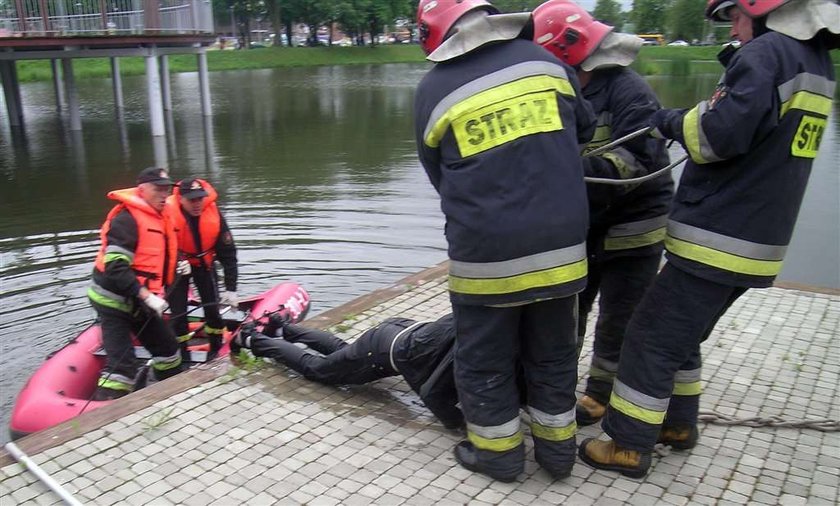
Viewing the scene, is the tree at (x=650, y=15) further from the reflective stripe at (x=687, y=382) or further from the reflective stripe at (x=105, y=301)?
the reflective stripe at (x=687, y=382)

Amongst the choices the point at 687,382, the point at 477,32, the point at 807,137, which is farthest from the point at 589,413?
the point at 477,32

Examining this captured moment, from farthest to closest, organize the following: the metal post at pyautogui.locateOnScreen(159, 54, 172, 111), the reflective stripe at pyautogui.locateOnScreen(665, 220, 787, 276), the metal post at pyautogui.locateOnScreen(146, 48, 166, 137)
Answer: the metal post at pyautogui.locateOnScreen(159, 54, 172, 111) < the metal post at pyautogui.locateOnScreen(146, 48, 166, 137) < the reflective stripe at pyautogui.locateOnScreen(665, 220, 787, 276)

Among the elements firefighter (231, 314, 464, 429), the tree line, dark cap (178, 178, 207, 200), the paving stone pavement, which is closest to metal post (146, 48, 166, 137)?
dark cap (178, 178, 207, 200)

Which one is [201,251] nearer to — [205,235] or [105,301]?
[205,235]

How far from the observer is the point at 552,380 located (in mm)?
3459

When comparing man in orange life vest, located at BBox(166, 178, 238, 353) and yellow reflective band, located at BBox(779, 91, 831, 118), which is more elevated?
yellow reflective band, located at BBox(779, 91, 831, 118)

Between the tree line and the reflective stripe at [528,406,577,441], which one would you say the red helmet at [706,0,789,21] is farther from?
the tree line

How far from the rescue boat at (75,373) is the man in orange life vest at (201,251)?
9.4 inches

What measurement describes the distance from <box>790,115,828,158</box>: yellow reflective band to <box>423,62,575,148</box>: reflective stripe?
3.23 feet

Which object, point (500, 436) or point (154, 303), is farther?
point (154, 303)

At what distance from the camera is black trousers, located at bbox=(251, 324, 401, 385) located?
435 centimetres

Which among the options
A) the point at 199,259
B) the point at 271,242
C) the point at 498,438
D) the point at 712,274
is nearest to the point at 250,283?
the point at 271,242

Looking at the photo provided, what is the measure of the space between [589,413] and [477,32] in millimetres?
2233

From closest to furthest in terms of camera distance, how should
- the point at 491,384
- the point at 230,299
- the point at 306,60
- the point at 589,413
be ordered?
1. the point at 491,384
2. the point at 589,413
3. the point at 230,299
4. the point at 306,60
